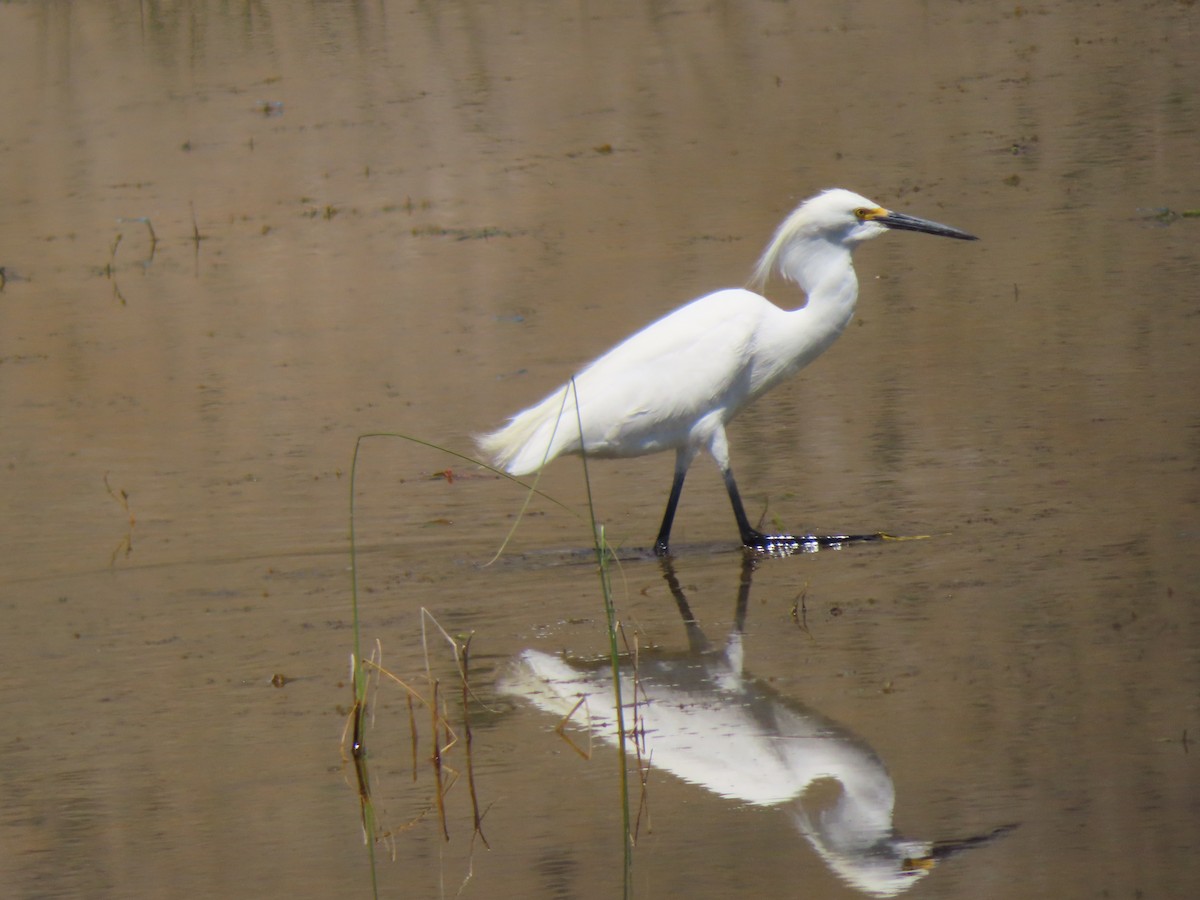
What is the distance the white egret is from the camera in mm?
6293

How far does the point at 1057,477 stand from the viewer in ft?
21.6

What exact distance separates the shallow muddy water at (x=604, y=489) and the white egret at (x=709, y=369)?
12.4 inches

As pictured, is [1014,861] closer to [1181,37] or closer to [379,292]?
[379,292]

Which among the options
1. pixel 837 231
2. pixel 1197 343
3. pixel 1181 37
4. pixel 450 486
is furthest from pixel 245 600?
pixel 1181 37

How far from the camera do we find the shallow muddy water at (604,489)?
4.07 meters

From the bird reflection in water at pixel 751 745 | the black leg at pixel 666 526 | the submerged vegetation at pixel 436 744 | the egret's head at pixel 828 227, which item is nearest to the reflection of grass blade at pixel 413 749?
the submerged vegetation at pixel 436 744

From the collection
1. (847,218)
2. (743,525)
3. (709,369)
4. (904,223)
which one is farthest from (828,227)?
(743,525)

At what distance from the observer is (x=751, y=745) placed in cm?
438

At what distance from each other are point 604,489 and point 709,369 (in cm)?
100

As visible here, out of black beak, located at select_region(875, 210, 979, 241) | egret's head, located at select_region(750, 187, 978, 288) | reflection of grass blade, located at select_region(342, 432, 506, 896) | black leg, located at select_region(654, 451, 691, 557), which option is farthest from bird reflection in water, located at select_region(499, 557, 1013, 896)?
black beak, located at select_region(875, 210, 979, 241)

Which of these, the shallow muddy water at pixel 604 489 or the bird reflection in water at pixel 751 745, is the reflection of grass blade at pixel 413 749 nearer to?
the shallow muddy water at pixel 604 489

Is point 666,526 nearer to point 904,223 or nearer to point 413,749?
point 904,223

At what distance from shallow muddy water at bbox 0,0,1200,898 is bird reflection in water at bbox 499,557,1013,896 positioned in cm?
2

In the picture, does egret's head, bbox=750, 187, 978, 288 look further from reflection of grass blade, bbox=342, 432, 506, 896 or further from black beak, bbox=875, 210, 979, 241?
reflection of grass blade, bbox=342, 432, 506, 896
